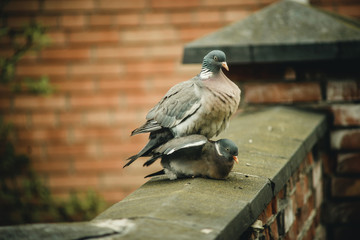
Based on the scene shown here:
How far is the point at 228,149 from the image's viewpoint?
1.83m

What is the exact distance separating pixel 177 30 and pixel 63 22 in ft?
4.05

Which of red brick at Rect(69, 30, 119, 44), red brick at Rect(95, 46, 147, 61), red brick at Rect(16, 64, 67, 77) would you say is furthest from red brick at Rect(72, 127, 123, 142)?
red brick at Rect(69, 30, 119, 44)

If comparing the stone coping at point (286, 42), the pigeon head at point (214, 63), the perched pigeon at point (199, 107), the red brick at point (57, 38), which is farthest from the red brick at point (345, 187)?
the red brick at point (57, 38)

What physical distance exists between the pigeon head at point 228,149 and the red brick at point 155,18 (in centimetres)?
345

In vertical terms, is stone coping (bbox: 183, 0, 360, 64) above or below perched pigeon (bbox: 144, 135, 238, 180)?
above

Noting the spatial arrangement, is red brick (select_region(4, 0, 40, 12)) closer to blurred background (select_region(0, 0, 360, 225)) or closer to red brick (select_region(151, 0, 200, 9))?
blurred background (select_region(0, 0, 360, 225))

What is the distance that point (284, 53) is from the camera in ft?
9.70

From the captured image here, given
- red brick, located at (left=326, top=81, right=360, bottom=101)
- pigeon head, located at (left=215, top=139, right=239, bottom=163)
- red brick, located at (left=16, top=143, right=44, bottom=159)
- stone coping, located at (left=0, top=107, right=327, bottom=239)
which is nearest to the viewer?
stone coping, located at (left=0, top=107, right=327, bottom=239)

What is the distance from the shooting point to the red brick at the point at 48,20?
5.11 m

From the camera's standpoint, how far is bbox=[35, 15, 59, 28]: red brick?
5.11m

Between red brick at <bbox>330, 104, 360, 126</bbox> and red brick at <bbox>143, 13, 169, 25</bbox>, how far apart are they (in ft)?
8.17

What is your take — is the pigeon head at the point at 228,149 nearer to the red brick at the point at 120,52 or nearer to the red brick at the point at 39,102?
the red brick at the point at 120,52

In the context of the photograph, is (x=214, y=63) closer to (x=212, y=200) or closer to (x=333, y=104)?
(x=212, y=200)

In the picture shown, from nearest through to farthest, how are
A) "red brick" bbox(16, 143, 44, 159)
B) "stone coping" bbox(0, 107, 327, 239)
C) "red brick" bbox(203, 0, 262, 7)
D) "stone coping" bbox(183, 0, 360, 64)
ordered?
1. "stone coping" bbox(0, 107, 327, 239)
2. "stone coping" bbox(183, 0, 360, 64)
3. "red brick" bbox(203, 0, 262, 7)
4. "red brick" bbox(16, 143, 44, 159)
